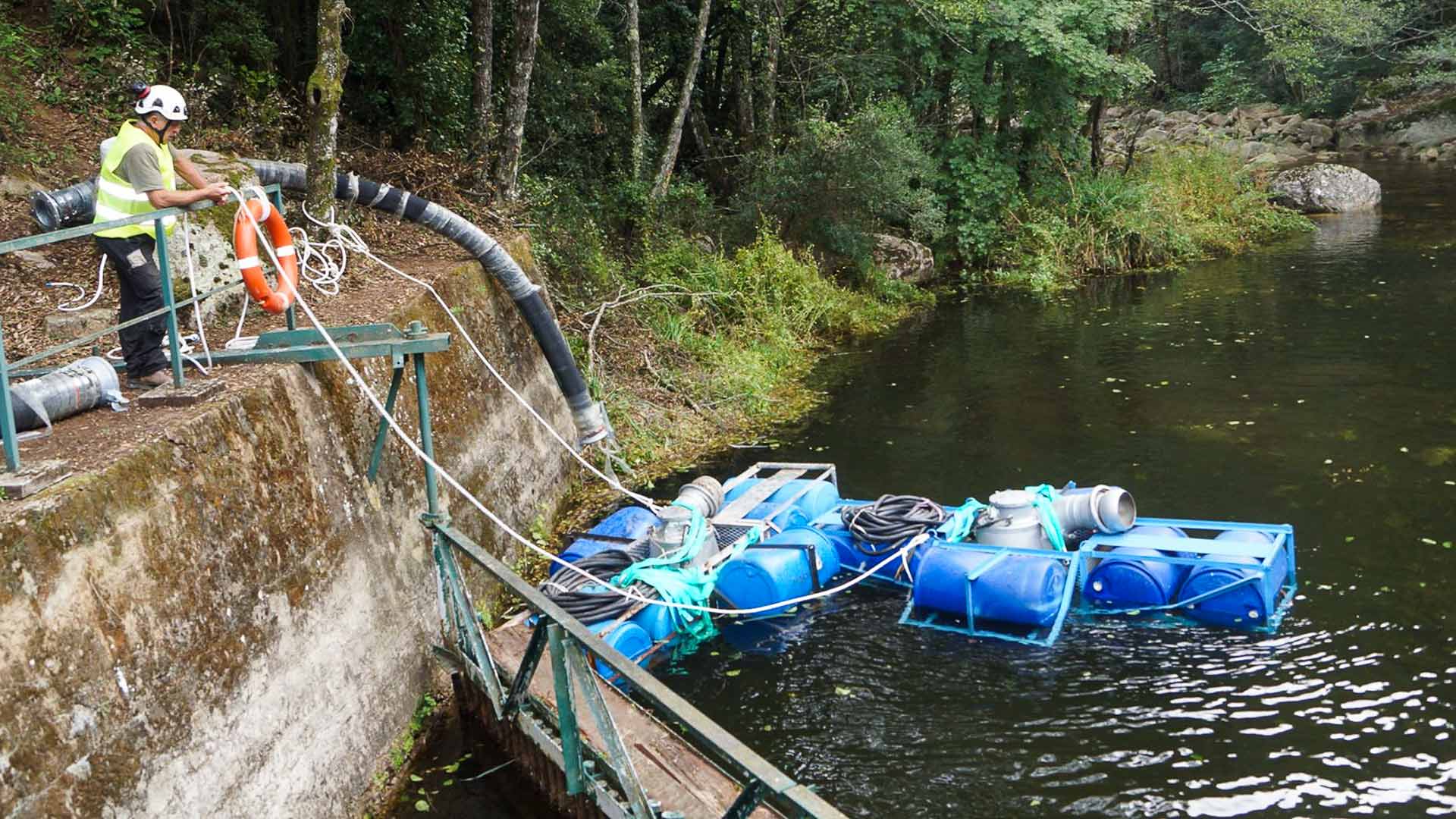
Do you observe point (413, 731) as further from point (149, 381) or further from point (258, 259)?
point (258, 259)

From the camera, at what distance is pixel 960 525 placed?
378 inches

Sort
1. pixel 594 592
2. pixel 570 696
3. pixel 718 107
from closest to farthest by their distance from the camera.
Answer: pixel 570 696
pixel 594 592
pixel 718 107

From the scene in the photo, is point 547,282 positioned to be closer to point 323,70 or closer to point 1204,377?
point 323,70

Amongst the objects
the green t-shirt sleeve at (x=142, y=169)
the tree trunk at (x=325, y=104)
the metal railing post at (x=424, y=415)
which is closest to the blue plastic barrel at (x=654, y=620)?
the metal railing post at (x=424, y=415)

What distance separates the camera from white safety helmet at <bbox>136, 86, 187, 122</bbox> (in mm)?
7102

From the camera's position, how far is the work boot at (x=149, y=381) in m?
7.41

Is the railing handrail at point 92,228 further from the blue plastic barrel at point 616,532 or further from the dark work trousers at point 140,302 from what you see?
the blue plastic barrel at point 616,532

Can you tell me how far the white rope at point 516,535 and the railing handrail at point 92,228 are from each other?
0.35 meters

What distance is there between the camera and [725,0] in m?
22.0

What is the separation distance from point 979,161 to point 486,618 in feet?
61.8

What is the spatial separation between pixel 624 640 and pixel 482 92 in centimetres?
891

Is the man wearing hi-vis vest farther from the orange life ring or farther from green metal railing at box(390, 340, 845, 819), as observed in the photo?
green metal railing at box(390, 340, 845, 819)

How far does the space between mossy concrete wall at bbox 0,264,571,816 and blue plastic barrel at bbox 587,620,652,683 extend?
123 centimetres

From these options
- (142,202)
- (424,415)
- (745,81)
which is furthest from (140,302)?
(745,81)
